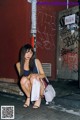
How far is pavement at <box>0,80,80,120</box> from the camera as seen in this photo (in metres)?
5.49

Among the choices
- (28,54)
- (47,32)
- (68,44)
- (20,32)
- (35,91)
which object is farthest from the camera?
(47,32)

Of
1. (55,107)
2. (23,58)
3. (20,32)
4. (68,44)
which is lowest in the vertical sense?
(55,107)

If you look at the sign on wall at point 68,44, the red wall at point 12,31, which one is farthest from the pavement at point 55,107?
the red wall at point 12,31

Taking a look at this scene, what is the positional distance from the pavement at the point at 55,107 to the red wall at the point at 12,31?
4.99 feet

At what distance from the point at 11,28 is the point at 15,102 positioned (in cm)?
321

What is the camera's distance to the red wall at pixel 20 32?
29.5ft

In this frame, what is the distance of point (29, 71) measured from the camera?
248 inches

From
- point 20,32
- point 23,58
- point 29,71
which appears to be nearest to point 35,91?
point 29,71

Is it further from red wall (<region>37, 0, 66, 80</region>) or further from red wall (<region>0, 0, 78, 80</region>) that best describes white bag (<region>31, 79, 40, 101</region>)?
red wall (<region>37, 0, 66, 80</region>)

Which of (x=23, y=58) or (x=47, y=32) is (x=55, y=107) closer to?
(x=23, y=58)

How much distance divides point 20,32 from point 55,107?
11.4 feet

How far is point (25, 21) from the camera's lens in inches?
348

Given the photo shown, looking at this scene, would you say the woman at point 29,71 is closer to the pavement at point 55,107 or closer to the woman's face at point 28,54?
the woman's face at point 28,54

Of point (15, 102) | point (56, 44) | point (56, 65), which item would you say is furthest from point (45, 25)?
point (15, 102)
